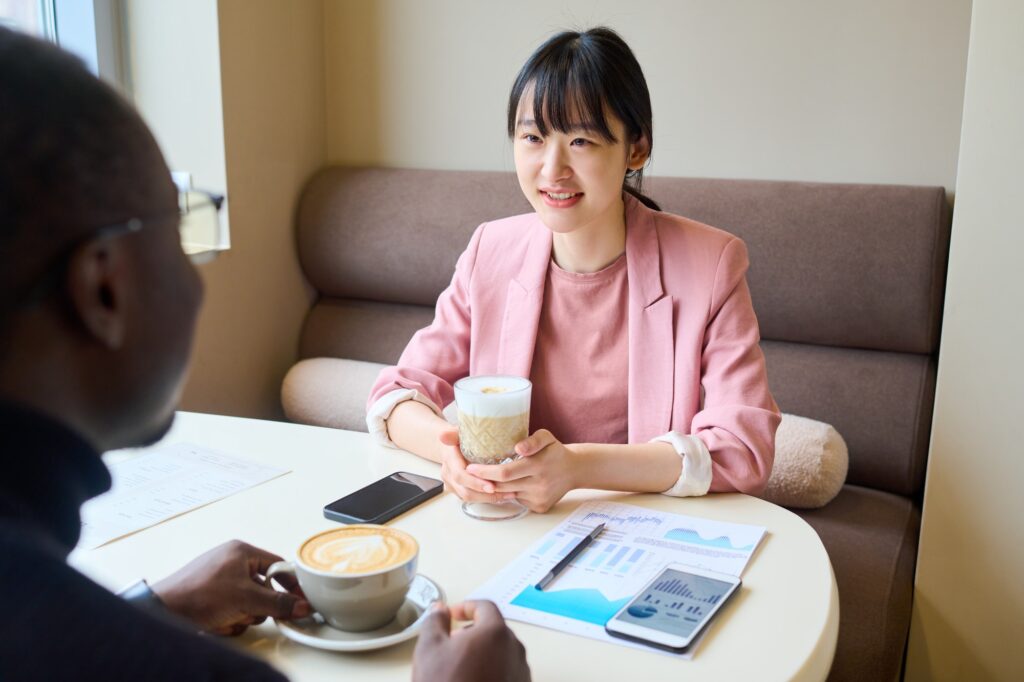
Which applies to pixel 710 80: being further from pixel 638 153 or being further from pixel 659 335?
pixel 659 335

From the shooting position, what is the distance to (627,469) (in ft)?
4.19

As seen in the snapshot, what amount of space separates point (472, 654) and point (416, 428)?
70 centimetres

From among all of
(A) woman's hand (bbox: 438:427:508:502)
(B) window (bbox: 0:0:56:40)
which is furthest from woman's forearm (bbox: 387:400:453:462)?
(B) window (bbox: 0:0:56:40)

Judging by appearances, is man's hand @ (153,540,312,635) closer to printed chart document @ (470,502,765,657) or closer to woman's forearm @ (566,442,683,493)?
printed chart document @ (470,502,765,657)

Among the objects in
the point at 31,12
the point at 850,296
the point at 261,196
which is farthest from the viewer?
the point at 261,196

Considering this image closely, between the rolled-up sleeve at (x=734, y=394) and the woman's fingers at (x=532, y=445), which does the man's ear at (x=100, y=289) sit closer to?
the woman's fingers at (x=532, y=445)

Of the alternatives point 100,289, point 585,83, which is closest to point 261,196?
point 585,83

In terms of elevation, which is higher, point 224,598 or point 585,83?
point 585,83

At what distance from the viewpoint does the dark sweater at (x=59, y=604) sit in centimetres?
50

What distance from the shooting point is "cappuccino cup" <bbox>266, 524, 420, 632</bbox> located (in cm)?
85

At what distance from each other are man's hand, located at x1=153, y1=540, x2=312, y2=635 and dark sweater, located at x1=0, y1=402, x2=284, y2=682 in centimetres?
31

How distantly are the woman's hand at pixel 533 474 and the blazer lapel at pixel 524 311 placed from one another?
1.22 ft

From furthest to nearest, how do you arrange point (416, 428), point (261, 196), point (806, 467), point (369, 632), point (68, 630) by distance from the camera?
point (261, 196), point (806, 467), point (416, 428), point (369, 632), point (68, 630)

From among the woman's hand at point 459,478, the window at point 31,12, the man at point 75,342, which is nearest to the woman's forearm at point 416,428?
the woman's hand at point 459,478
